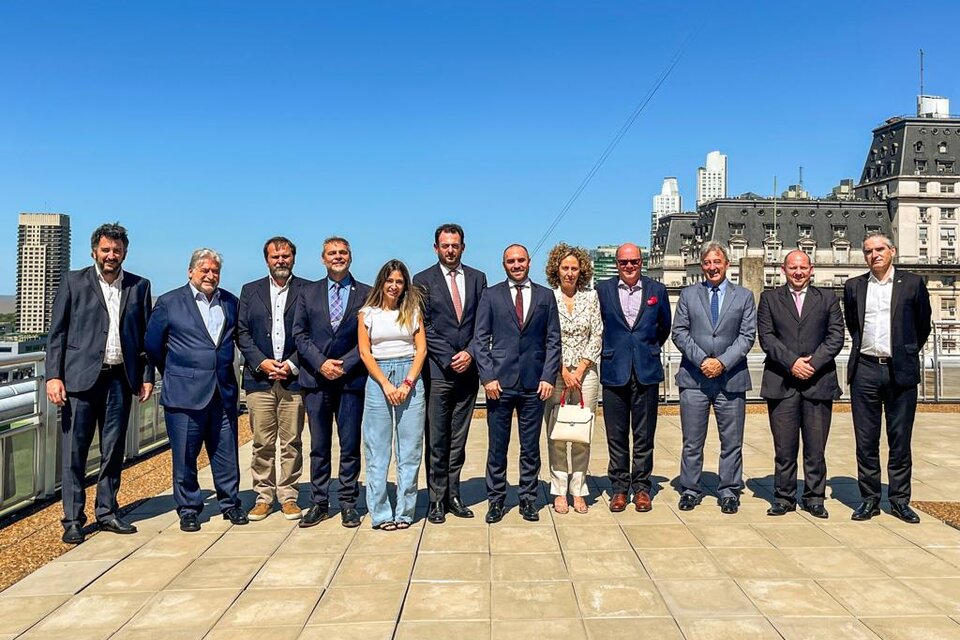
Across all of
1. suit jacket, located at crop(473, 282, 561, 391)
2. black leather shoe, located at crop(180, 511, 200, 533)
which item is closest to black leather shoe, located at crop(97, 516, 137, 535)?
black leather shoe, located at crop(180, 511, 200, 533)

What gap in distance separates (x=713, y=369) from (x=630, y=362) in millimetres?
663

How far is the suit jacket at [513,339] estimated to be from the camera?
5.63 metres

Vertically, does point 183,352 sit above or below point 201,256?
below

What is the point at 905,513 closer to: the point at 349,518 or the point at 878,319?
the point at 878,319

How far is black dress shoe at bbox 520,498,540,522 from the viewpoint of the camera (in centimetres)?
568

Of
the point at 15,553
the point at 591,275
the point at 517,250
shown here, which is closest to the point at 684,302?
the point at 591,275

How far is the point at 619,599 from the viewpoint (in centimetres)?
403

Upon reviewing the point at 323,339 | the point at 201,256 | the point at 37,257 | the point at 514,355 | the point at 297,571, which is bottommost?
the point at 297,571

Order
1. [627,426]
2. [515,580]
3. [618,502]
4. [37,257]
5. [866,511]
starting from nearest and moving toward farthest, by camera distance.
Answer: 1. [515,580]
2. [866,511]
3. [618,502]
4. [627,426]
5. [37,257]

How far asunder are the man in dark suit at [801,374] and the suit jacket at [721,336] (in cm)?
16

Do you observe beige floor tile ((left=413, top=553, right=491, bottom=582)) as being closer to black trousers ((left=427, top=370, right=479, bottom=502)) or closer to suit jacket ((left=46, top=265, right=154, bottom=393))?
black trousers ((left=427, top=370, right=479, bottom=502))

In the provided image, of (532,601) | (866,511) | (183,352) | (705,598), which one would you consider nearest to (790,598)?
(705,598)

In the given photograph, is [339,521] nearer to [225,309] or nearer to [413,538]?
[413,538]

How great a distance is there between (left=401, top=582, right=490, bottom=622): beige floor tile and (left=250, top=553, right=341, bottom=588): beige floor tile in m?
0.60
